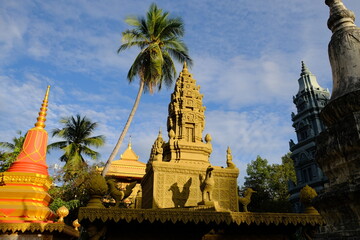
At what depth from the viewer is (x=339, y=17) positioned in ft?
22.2

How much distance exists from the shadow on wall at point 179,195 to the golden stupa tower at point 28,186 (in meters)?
5.40

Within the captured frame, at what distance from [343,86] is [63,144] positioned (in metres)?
23.8

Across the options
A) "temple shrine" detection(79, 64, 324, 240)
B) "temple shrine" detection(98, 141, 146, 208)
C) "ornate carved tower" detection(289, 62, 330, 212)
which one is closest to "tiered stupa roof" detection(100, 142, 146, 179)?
"temple shrine" detection(98, 141, 146, 208)

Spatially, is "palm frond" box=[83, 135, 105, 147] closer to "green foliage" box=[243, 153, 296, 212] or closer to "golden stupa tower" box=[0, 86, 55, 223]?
"golden stupa tower" box=[0, 86, 55, 223]

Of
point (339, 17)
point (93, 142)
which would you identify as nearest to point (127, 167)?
point (93, 142)

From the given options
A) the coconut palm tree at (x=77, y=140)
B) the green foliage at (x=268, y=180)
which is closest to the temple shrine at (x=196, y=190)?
the coconut palm tree at (x=77, y=140)

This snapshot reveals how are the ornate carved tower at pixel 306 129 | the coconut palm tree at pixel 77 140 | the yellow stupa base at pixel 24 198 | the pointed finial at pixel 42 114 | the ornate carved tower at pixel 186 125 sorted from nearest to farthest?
the yellow stupa base at pixel 24 198 → the pointed finial at pixel 42 114 → the ornate carved tower at pixel 186 125 → the coconut palm tree at pixel 77 140 → the ornate carved tower at pixel 306 129

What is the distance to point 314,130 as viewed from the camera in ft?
107

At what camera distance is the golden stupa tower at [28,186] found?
10.3m

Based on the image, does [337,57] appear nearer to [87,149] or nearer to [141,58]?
[141,58]

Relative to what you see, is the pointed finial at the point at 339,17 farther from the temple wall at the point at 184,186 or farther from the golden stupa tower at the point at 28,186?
the golden stupa tower at the point at 28,186

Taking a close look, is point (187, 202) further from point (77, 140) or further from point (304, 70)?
point (304, 70)

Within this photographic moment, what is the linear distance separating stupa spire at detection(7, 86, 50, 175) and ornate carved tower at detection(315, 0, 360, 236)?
1179cm

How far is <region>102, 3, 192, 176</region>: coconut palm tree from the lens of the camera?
62.2ft
